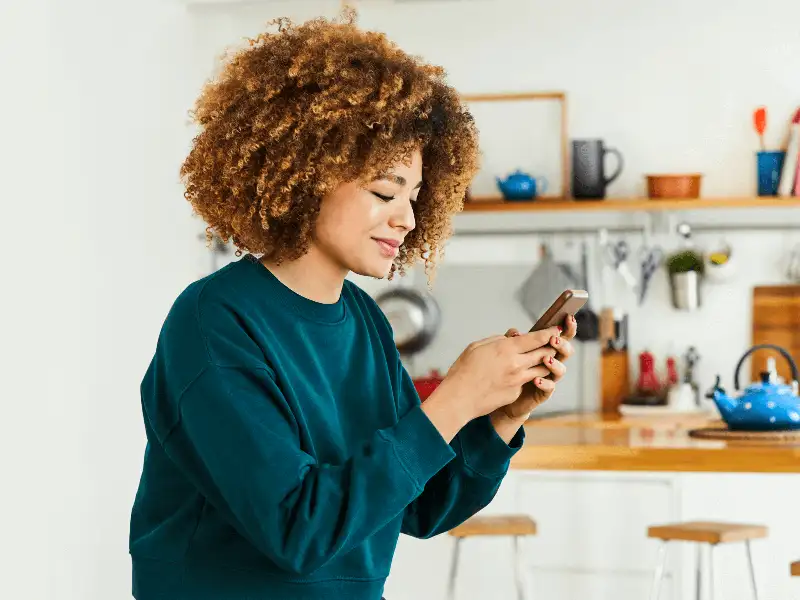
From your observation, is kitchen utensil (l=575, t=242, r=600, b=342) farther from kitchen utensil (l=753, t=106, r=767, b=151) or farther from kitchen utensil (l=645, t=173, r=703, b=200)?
kitchen utensil (l=753, t=106, r=767, b=151)

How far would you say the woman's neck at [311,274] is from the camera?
1.21m

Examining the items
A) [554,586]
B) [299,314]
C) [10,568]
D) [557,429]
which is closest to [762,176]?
[557,429]

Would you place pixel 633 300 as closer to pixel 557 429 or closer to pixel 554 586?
pixel 557 429

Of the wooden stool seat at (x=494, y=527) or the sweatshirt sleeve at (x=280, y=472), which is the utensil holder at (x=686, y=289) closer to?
the wooden stool seat at (x=494, y=527)

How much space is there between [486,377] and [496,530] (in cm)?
193

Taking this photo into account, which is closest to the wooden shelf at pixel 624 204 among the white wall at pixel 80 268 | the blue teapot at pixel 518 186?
the blue teapot at pixel 518 186

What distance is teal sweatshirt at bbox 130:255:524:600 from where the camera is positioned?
102cm

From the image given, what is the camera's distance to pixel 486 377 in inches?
44.9

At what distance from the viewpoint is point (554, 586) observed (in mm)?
3248

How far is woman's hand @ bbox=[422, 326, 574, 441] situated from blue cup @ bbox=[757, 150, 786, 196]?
11.1ft

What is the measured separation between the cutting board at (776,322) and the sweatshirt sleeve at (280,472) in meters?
3.62

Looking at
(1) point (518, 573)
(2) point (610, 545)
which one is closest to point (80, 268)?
(1) point (518, 573)

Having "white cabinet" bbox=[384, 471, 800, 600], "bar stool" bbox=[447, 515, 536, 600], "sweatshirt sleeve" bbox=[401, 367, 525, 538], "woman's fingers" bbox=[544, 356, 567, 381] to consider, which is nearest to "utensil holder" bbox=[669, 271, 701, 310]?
"white cabinet" bbox=[384, 471, 800, 600]

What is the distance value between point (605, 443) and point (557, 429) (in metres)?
0.58
